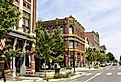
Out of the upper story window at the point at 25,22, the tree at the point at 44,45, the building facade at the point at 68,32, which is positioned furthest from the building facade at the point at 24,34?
the building facade at the point at 68,32

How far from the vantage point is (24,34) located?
40.5 m

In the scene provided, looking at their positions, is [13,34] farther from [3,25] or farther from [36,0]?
[3,25]

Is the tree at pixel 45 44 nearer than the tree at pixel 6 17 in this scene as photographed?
No

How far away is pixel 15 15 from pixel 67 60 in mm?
57108

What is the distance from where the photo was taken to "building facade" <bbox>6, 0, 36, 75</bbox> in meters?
38.2

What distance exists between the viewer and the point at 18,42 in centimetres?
4109

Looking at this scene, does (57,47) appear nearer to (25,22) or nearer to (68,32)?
(25,22)

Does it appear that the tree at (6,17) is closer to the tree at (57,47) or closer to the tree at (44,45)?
the tree at (44,45)

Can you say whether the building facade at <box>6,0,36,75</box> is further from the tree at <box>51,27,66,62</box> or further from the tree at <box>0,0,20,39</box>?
the tree at <box>0,0,20,39</box>

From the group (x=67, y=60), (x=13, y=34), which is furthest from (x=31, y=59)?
(x=67, y=60)

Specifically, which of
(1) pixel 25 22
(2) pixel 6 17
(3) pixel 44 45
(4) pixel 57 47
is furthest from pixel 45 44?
(2) pixel 6 17

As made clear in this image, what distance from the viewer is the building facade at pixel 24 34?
125 feet

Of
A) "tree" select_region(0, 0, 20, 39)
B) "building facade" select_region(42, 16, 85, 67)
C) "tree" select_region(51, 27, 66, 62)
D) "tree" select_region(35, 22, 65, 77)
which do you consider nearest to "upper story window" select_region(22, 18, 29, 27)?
"tree" select_region(35, 22, 65, 77)

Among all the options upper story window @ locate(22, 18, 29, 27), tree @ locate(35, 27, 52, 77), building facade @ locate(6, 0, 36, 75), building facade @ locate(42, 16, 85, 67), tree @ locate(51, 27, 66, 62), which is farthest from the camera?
building facade @ locate(42, 16, 85, 67)
